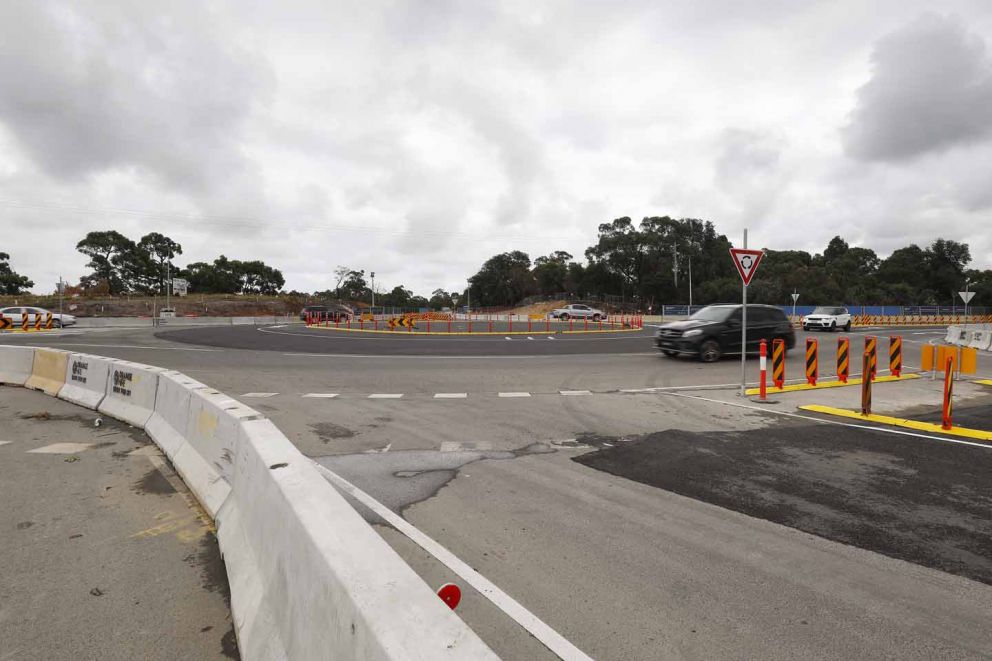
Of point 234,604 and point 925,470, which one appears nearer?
point 234,604

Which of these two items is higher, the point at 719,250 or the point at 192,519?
the point at 719,250

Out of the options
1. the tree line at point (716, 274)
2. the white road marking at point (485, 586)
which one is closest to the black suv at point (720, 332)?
the white road marking at point (485, 586)

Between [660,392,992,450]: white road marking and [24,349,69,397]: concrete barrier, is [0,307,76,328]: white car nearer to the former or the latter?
[24,349,69,397]: concrete barrier

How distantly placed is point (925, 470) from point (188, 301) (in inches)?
3569

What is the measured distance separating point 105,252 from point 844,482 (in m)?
116

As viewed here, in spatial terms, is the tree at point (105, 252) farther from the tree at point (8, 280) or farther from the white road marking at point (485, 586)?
the white road marking at point (485, 586)

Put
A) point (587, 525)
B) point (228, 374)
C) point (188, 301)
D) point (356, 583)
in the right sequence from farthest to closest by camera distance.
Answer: point (188, 301), point (228, 374), point (587, 525), point (356, 583)

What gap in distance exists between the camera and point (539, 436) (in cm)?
709

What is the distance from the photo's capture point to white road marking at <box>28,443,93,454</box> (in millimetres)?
6139

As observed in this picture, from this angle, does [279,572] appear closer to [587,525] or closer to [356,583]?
[356,583]

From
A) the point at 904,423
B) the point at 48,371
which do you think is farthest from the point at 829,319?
the point at 48,371

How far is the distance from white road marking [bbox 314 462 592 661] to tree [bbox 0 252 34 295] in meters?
122

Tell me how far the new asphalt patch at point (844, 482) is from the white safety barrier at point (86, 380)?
7691 mm

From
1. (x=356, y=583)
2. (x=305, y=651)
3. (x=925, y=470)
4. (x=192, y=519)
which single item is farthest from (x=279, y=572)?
(x=925, y=470)
